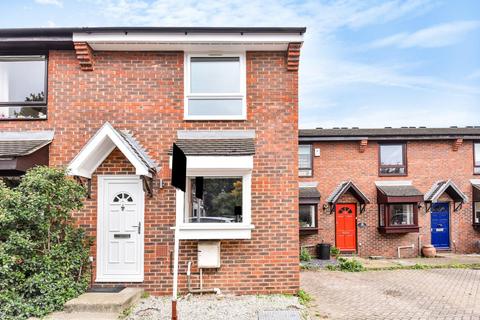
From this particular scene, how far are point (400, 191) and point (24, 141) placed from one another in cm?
1421

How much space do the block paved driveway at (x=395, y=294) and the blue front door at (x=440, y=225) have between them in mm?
4602

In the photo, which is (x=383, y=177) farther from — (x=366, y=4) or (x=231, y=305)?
(x=231, y=305)

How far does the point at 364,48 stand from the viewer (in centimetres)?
2345

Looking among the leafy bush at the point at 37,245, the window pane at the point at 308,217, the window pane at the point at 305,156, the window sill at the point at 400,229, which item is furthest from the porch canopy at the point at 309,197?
the leafy bush at the point at 37,245

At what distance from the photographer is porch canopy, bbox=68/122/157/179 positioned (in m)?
7.44

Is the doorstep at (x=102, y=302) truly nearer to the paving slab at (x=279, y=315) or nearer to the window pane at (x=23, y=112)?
the paving slab at (x=279, y=315)

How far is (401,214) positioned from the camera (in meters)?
16.8

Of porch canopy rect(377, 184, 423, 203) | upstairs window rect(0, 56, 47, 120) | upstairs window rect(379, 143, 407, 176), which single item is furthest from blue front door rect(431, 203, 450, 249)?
upstairs window rect(0, 56, 47, 120)

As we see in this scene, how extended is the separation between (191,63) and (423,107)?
18619 millimetres

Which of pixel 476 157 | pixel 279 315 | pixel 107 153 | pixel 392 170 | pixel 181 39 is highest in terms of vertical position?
pixel 181 39

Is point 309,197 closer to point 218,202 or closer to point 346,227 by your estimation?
point 346,227

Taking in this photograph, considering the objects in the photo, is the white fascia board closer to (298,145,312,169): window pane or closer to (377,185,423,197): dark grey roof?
(377,185,423,197): dark grey roof

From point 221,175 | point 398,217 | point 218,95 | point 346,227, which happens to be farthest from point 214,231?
point 398,217

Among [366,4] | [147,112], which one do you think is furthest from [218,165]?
[366,4]
